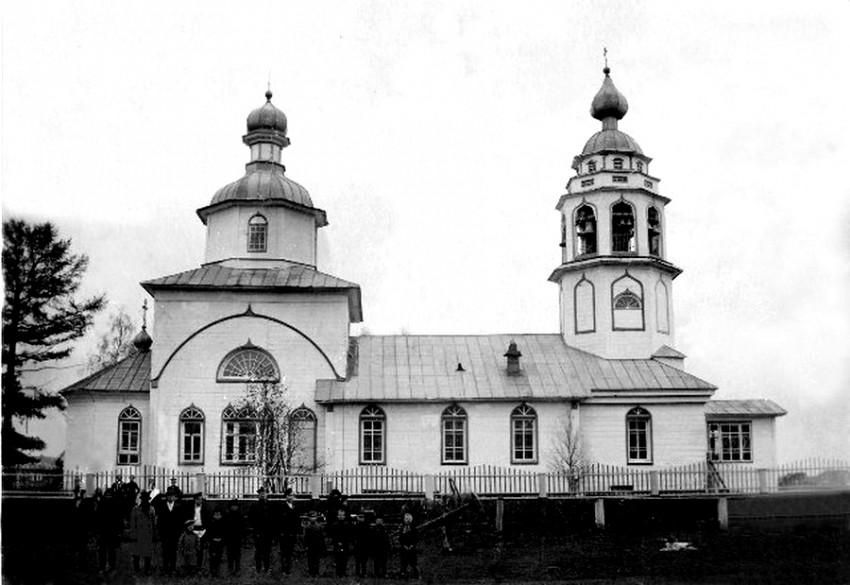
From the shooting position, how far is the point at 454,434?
103ft

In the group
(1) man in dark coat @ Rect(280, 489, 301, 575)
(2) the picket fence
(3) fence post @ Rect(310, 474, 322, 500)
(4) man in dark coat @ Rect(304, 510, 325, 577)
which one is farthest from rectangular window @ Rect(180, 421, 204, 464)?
(4) man in dark coat @ Rect(304, 510, 325, 577)

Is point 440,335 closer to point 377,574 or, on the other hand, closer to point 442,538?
point 442,538

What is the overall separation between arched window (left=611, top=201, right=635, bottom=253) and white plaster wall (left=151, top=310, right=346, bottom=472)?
10311mm

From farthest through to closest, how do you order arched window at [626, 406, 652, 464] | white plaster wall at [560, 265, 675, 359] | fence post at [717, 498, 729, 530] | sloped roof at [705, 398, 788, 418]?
white plaster wall at [560, 265, 675, 359], sloped roof at [705, 398, 788, 418], arched window at [626, 406, 652, 464], fence post at [717, 498, 729, 530]

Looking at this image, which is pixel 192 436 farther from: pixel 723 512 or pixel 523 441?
pixel 723 512

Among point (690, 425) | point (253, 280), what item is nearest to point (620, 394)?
point (690, 425)

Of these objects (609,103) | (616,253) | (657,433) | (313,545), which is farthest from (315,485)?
(609,103)

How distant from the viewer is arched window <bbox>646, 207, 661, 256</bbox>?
34531mm

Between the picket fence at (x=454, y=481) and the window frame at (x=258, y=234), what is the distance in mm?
7609

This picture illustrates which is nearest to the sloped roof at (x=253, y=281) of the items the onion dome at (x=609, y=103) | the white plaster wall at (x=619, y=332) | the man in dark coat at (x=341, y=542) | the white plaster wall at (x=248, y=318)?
the white plaster wall at (x=248, y=318)

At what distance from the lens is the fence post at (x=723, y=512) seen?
884 inches

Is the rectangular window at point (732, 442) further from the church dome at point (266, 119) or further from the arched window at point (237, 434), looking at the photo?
the church dome at point (266, 119)

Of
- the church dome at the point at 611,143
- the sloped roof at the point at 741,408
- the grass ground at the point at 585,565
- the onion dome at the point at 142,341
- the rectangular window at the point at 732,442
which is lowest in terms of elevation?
the grass ground at the point at 585,565

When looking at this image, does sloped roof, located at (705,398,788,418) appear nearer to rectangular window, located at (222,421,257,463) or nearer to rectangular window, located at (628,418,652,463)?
rectangular window, located at (628,418,652,463)
